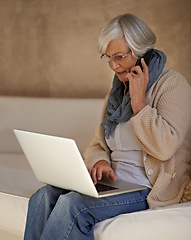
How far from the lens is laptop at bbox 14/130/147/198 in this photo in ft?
5.08

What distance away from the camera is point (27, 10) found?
354 cm

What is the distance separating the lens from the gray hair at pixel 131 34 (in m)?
1.86

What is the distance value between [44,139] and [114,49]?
0.54 metres

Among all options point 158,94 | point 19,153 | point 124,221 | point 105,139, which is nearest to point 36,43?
point 19,153

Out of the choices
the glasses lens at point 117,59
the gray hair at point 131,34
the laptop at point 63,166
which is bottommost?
the laptop at point 63,166

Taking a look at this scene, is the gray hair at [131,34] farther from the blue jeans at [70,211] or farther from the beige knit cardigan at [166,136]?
the blue jeans at [70,211]

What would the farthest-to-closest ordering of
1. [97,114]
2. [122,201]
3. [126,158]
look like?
[97,114] → [126,158] → [122,201]

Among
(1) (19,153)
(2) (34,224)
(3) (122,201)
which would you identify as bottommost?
(1) (19,153)

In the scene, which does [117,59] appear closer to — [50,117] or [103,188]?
[103,188]

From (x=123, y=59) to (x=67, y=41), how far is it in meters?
1.54

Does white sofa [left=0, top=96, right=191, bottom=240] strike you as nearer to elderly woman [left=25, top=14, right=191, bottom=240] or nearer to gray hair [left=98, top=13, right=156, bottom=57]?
elderly woman [left=25, top=14, right=191, bottom=240]

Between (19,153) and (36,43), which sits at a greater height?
(36,43)

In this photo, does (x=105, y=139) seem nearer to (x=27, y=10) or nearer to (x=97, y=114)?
(x=97, y=114)

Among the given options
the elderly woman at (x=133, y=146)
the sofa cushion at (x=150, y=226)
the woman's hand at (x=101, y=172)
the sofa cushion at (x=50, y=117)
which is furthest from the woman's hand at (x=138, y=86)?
the sofa cushion at (x=50, y=117)
